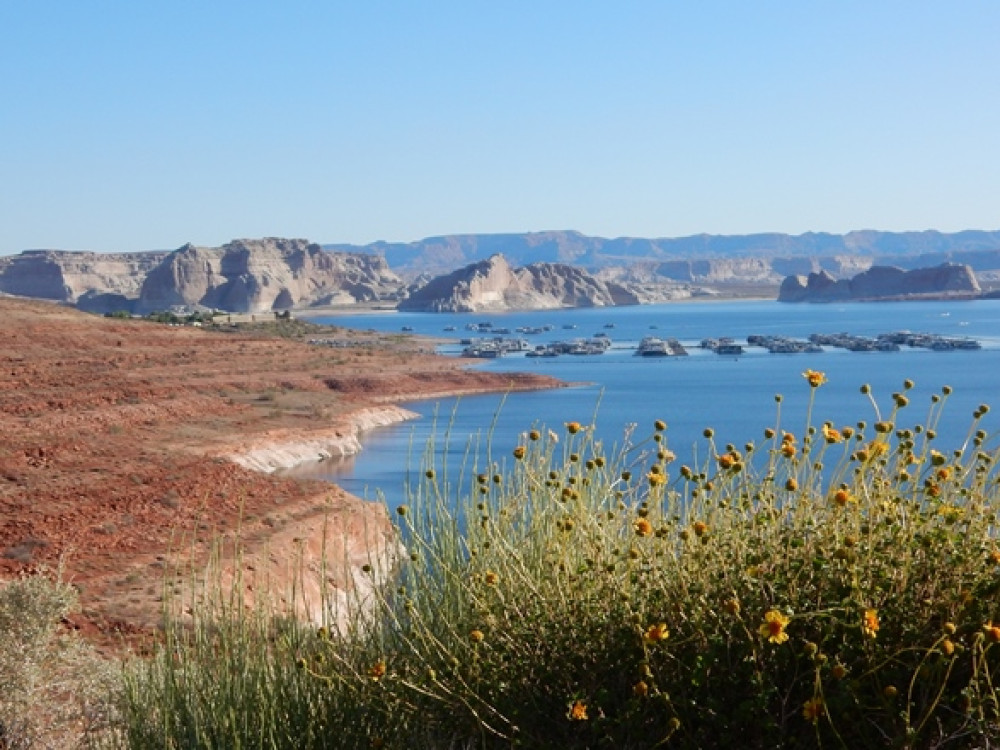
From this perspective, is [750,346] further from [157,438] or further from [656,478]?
[656,478]

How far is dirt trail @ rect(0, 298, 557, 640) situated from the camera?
2014cm

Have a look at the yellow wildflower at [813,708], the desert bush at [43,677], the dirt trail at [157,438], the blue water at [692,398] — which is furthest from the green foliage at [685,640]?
the blue water at [692,398]

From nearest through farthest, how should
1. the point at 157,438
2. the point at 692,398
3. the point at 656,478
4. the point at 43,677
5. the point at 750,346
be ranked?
the point at 656,478 → the point at 43,677 → the point at 157,438 → the point at 692,398 → the point at 750,346

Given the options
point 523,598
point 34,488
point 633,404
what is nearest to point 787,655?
point 523,598

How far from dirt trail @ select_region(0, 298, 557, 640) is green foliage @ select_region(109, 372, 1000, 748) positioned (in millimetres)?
583

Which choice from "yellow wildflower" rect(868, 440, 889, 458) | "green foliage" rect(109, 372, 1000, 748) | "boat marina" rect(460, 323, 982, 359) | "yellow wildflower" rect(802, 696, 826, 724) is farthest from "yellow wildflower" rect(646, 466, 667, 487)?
"boat marina" rect(460, 323, 982, 359)

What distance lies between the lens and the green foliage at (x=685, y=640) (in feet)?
16.1

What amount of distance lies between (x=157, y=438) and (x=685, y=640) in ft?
106

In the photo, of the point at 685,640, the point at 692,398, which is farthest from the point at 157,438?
the point at 692,398

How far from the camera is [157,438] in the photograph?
35781mm

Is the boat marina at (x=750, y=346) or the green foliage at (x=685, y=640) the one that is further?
the boat marina at (x=750, y=346)

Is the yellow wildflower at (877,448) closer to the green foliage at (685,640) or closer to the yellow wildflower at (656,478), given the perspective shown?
the green foliage at (685,640)

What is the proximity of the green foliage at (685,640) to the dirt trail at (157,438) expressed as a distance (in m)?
0.58

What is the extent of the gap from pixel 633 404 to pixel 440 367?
14217mm
